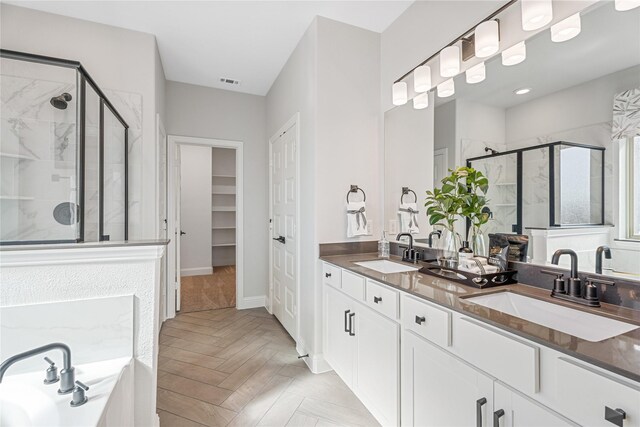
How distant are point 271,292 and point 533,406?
3.01 m

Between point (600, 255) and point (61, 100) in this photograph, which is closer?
point (600, 255)

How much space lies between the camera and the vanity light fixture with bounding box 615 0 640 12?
112 cm

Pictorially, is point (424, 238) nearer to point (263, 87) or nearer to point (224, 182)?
point (263, 87)

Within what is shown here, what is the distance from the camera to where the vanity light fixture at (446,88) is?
193 cm

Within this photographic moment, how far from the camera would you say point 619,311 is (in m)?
1.08

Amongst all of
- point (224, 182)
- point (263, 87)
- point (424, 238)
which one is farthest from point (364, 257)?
point (224, 182)

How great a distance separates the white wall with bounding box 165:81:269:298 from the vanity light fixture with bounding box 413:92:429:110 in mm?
2115

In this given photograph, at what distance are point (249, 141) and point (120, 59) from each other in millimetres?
1570

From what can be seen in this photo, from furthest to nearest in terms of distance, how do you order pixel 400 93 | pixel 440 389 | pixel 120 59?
pixel 120 59 → pixel 400 93 → pixel 440 389

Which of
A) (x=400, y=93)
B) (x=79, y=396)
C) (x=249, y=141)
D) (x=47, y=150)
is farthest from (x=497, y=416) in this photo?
(x=249, y=141)

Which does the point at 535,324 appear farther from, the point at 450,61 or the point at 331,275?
the point at 450,61

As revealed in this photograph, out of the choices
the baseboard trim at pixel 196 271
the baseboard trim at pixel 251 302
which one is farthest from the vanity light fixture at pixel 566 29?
the baseboard trim at pixel 196 271

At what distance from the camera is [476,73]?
1.76 m

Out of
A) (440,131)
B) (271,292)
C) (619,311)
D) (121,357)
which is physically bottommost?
(271,292)
